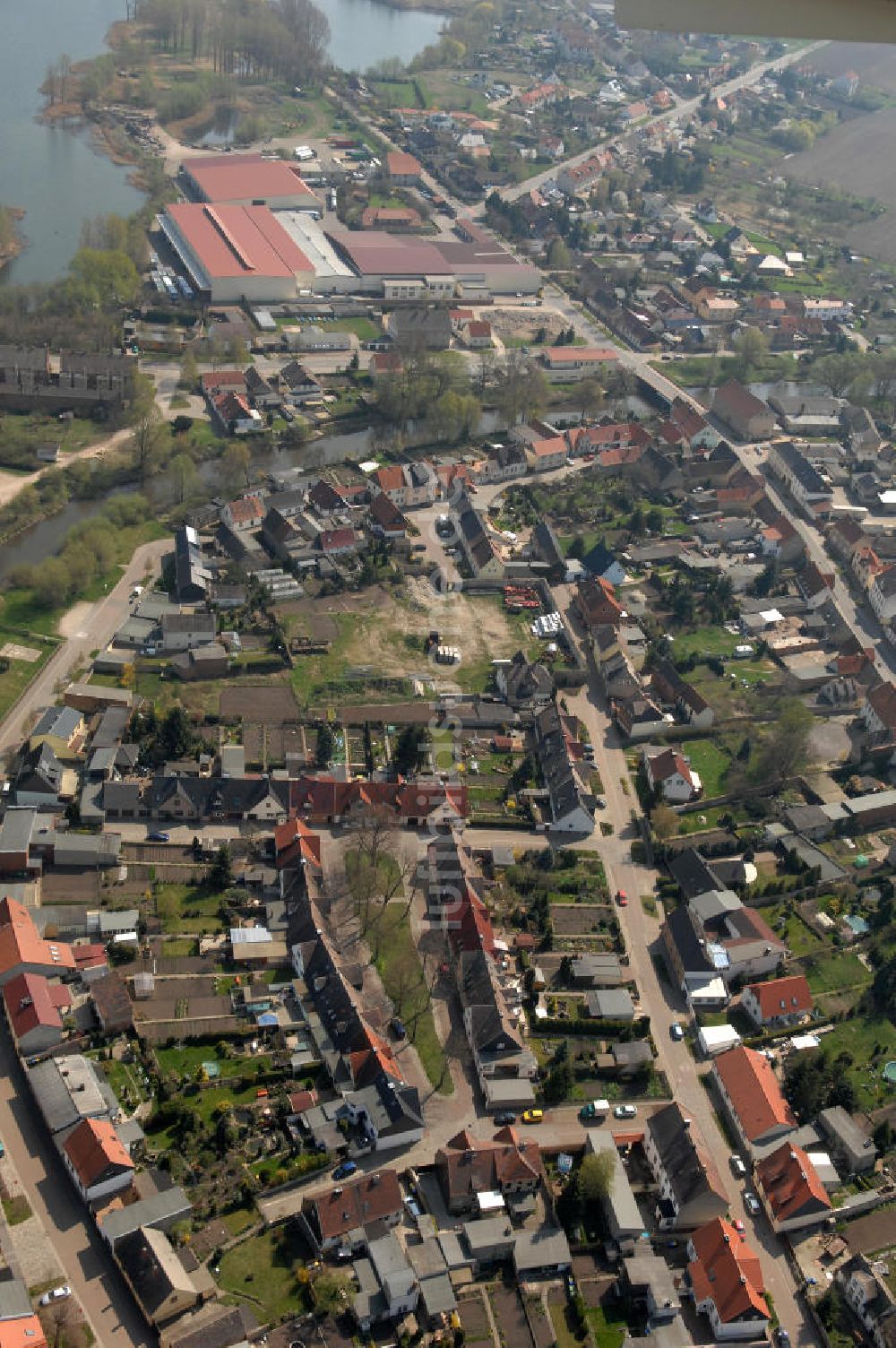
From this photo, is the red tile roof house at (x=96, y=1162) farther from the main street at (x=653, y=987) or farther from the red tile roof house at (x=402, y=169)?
the red tile roof house at (x=402, y=169)

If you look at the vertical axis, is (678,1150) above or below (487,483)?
below

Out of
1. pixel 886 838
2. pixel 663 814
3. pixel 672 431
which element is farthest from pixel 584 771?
pixel 672 431

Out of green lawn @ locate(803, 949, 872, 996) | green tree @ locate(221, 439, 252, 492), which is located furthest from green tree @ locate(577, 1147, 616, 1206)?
green tree @ locate(221, 439, 252, 492)

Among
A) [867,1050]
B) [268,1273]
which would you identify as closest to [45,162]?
[867,1050]

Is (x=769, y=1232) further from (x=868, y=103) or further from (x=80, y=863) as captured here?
(x=868, y=103)

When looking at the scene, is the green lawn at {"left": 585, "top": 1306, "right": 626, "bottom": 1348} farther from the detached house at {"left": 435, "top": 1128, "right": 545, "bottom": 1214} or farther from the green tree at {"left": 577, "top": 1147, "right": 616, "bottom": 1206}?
the detached house at {"left": 435, "top": 1128, "right": 545, "bottom": 1214}

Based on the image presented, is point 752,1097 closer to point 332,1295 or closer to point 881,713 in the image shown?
point 332,1295
